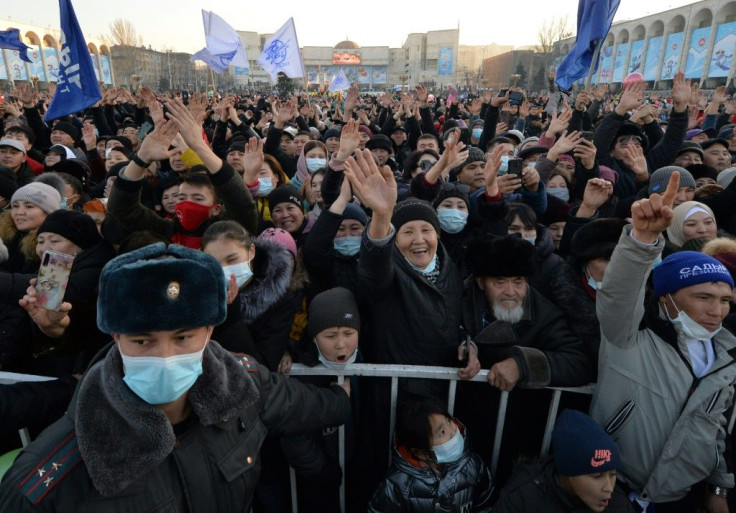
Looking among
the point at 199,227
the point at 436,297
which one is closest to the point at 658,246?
the point at 436,297

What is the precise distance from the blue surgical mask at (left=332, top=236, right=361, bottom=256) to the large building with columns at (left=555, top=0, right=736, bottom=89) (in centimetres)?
3475

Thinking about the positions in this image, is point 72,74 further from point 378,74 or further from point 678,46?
point 378,74

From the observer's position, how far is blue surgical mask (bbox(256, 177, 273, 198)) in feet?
13.4

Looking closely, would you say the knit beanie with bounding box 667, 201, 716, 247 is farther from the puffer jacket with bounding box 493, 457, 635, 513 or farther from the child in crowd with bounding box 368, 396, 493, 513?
the child in crowd with bounding box 368, 396, 493, 513

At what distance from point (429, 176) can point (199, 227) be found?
1.89m

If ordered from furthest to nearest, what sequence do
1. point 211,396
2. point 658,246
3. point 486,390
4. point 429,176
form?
point 429,176 < point 486,390 < point 658,246 < point 211,396

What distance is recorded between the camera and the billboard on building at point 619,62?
4991cm

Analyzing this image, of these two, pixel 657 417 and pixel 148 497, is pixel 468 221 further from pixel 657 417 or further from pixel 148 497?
pixel 148 497

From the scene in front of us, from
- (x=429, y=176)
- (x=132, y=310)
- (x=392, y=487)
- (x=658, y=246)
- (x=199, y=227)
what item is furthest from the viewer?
(x=429, y=176)

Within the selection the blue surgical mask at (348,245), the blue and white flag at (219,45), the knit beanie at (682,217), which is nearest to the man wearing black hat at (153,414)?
the blue surgical mask at (348,245)

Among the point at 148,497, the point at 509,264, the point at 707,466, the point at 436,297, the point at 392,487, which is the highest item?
the point at 509,264

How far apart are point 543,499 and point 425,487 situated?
1.73 feet

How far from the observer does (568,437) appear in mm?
1934

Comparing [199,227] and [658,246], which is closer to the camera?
[658,246]
